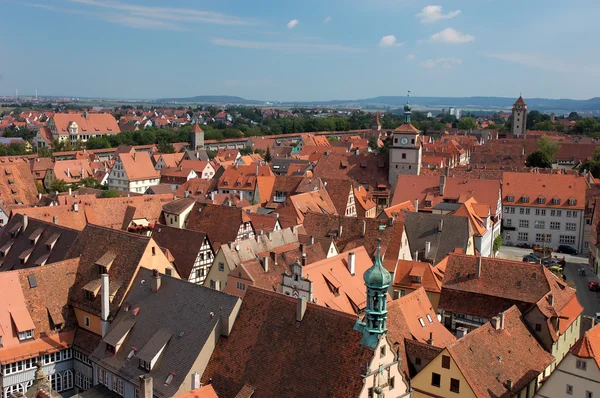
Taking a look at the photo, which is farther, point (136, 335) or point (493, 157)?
point (493, 157)

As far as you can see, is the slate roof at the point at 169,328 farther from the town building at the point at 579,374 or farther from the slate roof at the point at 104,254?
the town building at the point at 579,374

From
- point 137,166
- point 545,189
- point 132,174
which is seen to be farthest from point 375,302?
point 137,166

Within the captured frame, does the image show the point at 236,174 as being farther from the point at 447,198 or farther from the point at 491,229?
the point at 491,229

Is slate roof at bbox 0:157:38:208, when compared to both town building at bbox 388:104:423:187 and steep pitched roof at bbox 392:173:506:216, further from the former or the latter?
town building at bbox 388:104:423:187

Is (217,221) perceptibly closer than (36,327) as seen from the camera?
No

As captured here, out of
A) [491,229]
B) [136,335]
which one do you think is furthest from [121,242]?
[491,229]

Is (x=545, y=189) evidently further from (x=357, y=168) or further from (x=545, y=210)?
(x=357, y=168)
